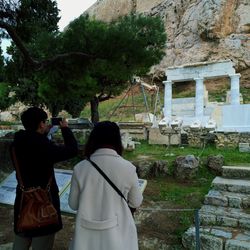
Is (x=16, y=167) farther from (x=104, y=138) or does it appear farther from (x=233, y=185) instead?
(x=233, y=185)

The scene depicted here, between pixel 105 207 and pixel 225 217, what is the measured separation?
2.79 metres

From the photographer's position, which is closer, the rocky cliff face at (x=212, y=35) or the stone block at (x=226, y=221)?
the stone block at (x=226, y=221)

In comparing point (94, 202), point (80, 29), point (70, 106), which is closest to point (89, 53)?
point (80, 29)

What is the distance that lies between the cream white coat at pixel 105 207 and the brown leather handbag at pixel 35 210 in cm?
43

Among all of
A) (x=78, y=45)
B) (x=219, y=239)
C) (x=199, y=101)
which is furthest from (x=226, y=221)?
(x=199, y=101)

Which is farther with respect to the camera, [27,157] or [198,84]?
[198,84]

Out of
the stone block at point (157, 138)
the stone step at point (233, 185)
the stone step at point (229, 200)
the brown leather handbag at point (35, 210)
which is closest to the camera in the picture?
the brown leather handbag at point (35, 210)

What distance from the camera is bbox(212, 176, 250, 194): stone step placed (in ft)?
16.2

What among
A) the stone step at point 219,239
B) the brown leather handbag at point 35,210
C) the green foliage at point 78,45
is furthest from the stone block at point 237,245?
the green foliage at point 78,45

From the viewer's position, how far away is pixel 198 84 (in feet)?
63.1

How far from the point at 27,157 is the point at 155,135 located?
32.7 ft

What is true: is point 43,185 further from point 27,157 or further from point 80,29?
point 80,29

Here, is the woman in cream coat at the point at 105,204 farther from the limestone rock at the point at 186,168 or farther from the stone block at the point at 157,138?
the stone block at the point at 157,138

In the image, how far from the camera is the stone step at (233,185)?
4926 mm
